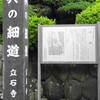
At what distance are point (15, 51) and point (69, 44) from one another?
1.32 meters

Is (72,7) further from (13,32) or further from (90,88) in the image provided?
(13,32)

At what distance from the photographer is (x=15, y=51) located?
16.5 feet

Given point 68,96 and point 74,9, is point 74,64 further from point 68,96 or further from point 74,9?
point 74,9

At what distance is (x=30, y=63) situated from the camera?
252 inches

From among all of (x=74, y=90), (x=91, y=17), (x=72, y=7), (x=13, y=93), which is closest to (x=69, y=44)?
(x=91, y=17)

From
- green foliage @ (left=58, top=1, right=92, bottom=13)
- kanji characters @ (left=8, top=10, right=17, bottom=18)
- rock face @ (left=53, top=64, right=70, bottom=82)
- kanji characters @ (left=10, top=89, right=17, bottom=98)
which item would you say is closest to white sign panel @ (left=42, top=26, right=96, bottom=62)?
rock face @ (left=53, top=64, right=70, bottom=82)

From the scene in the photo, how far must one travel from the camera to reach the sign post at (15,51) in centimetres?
502

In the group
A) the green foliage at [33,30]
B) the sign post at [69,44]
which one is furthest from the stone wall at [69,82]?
the green foliage at [33,30]

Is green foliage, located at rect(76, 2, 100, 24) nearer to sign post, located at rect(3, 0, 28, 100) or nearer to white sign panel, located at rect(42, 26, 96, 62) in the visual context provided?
white sign panel, located at rect(42, 26, 96, 62)

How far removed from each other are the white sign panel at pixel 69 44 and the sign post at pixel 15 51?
848 millimetres

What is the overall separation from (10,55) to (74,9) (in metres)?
3.89

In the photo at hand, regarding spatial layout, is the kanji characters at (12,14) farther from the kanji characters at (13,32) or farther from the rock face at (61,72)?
the rock face at (61,72)

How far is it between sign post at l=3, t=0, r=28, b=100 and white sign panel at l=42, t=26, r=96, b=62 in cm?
85

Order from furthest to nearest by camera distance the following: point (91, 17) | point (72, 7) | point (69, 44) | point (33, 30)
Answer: point (72, 7), point (33, 30), point (91, 17), point (69, 44)
